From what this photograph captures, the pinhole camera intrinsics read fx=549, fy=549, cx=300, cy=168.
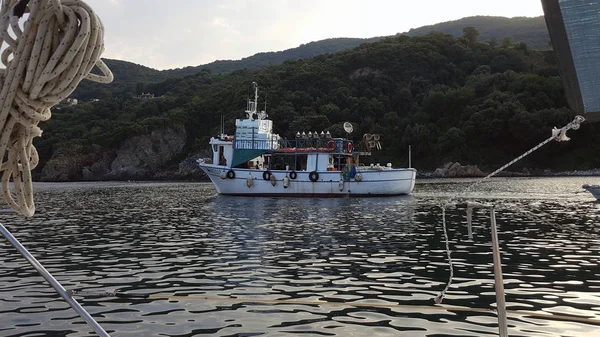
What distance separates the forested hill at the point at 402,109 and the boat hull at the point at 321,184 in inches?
1917

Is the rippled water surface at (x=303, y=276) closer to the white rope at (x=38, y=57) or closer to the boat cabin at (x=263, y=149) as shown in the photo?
the white rope at (x=38, y=57)

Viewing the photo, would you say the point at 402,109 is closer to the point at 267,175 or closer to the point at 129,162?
the point at 129,162

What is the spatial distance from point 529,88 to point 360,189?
62021 mm

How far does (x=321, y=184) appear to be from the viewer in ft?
128

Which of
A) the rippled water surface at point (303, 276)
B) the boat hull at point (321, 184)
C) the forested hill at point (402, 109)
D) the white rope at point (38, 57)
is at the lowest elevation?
the rippled water surface at point (303, 276)

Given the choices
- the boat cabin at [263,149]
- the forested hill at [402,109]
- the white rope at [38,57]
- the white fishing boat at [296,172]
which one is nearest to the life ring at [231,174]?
the white fishing boat at [296,172]

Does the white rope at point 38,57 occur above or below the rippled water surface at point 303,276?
above

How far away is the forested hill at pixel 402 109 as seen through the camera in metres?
Result: 85.1

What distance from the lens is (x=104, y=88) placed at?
177125 millimetres

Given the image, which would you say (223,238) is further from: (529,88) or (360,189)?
(529,88)

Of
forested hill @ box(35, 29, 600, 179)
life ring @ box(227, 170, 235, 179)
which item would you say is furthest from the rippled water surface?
forested hill @ box(35, 29, 600, 179)

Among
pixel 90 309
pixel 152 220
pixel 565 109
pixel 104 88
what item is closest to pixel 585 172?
pixel 565 109

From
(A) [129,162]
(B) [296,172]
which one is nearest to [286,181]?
(B) [296,172]

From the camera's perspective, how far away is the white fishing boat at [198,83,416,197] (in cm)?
3847
